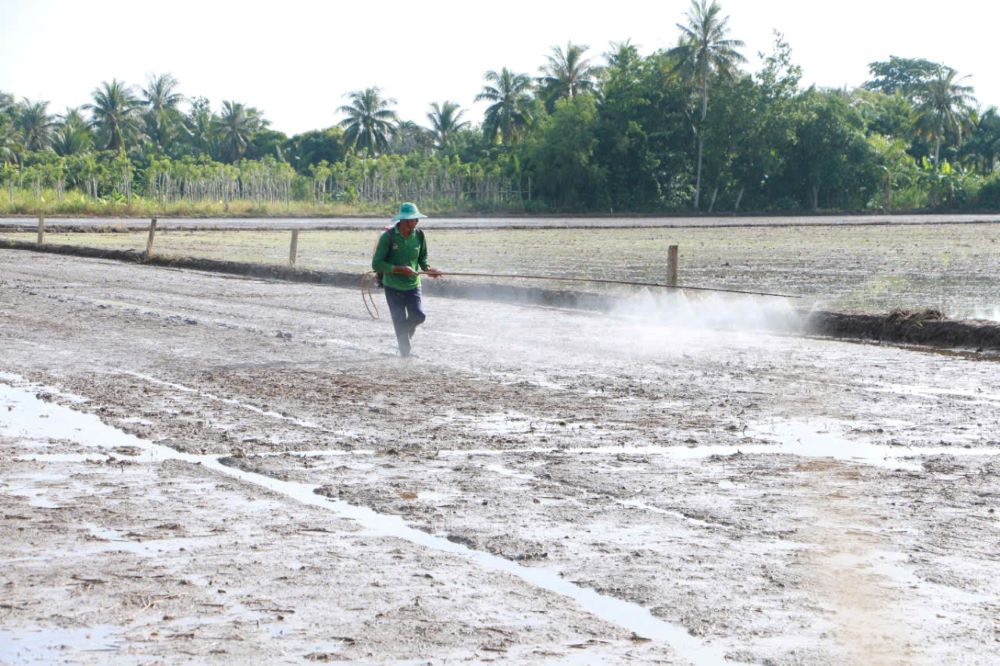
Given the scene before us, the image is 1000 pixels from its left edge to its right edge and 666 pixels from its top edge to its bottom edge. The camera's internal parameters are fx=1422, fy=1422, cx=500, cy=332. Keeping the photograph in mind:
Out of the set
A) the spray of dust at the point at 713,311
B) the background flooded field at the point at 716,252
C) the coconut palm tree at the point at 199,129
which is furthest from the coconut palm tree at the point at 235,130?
the spray of dust at the point at 713,311

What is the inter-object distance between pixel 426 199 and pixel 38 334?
71.9 m

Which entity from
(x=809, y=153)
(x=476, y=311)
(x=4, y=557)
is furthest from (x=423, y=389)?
(x=809, y=153)

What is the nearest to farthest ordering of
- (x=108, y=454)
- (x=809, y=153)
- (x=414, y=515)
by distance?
(x=414, y=515) < (x=108, y=454) < (x=809, y=153)

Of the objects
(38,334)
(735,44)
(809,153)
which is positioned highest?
(735,44)

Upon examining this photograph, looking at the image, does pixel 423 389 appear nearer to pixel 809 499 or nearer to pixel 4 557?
pixel 809 499

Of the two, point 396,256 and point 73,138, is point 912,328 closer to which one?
point 396,256

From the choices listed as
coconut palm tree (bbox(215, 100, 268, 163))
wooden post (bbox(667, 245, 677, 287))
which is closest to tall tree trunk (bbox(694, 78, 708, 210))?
coconut palm tree (bbox(215, 100, 268, 163))

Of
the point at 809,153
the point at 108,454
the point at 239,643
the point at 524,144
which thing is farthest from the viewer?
the point at 524,144

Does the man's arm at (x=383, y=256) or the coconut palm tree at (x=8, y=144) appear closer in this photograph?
the man's arm at (x=383, y=256)

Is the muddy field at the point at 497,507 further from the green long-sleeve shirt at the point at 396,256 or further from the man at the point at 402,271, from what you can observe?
the green long-sleeve shirt at the point at 396,256

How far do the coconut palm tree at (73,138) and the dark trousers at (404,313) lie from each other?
3781 inches

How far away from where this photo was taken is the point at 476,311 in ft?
69.1

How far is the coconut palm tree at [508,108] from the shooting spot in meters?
101

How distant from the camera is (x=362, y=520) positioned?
7.02 meters
